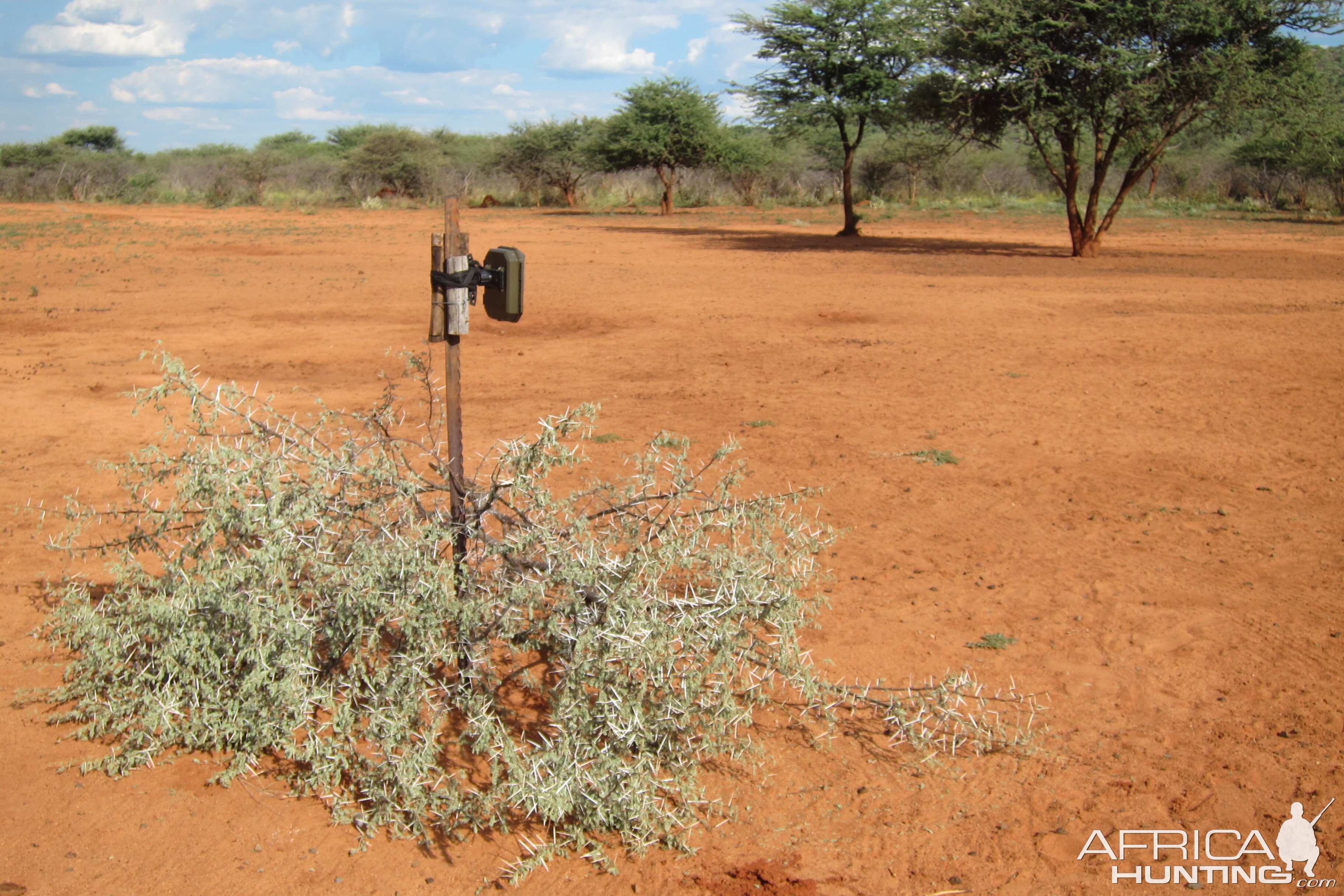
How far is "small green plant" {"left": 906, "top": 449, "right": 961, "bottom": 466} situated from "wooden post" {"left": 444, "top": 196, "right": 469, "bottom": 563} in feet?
12.7

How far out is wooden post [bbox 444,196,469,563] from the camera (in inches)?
148

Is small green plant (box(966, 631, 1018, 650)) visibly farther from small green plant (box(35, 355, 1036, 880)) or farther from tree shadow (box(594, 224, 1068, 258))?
tree shadow (box(594, 224, 1068, 258))

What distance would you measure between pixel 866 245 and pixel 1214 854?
20.4 meters

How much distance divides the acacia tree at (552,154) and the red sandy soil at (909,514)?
1030 inches

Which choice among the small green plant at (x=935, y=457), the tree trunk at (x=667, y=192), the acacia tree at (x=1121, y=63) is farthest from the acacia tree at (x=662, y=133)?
the small green plant at (x=935, y=457)

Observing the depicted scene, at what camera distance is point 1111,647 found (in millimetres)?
4332

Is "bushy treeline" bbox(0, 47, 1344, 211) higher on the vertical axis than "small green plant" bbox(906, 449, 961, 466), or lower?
higher

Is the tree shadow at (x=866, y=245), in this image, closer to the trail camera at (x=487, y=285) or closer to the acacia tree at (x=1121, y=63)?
the acacia tree at (x=1121, y=63)

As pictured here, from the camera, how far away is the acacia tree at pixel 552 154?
4122 centimetres

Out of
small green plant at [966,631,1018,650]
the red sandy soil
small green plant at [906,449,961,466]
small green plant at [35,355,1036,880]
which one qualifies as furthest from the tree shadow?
small green plant at [35,355,1036,880]

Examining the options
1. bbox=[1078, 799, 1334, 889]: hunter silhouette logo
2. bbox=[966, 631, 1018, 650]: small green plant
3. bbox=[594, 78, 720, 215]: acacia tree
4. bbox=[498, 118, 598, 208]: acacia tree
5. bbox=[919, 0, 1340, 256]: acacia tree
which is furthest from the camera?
bbox=[498, 118, 598, 208]: acacia tree

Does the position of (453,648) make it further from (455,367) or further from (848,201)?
(848,201)

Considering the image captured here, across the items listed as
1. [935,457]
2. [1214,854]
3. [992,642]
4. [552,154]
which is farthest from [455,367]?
[552,154]

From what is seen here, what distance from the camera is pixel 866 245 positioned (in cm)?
2245
